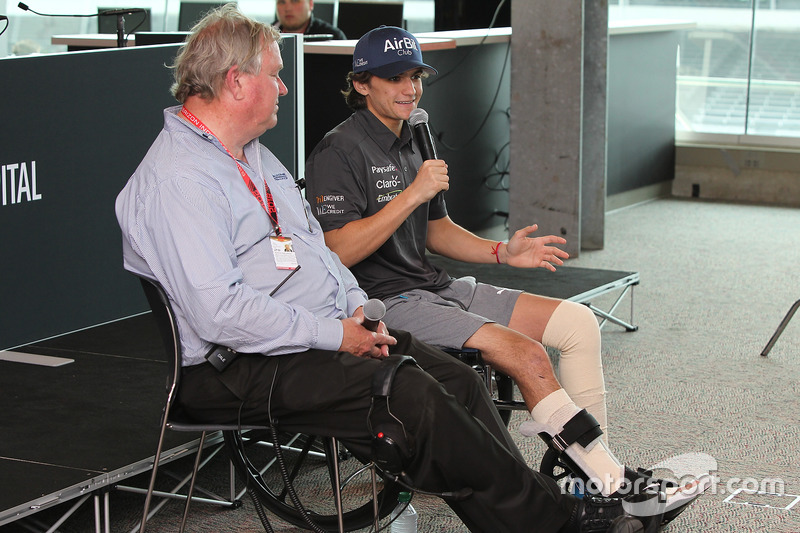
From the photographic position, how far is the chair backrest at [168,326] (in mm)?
2025

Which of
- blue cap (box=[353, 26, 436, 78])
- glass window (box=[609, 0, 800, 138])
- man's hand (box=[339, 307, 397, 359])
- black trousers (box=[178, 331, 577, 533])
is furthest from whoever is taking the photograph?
glass window (box=[609, 0, 800, 138])

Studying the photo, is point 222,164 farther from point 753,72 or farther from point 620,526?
point 753,72

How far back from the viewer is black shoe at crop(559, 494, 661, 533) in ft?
6.72

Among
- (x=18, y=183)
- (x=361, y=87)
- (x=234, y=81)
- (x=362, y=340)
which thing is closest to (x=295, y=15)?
(x=18, y=183)

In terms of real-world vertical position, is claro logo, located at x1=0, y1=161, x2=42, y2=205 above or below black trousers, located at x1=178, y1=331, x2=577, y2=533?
above

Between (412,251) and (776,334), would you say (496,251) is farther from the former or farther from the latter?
(776,334)

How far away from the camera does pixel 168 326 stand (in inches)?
80.8

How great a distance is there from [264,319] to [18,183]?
1.44m

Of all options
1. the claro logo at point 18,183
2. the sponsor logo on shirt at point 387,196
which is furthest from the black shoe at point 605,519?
the claro logo at point 18,183

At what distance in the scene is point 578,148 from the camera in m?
5.50

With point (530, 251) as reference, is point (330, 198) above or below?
above

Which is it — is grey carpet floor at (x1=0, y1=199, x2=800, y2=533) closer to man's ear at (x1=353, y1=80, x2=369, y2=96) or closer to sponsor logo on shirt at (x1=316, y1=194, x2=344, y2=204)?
sponsor logo on shirt at (x1=316, y1=194, x2=344, y2=204)

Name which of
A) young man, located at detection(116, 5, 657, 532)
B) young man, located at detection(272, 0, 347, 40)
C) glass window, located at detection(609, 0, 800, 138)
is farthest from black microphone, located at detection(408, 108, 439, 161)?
glass window, located at detection(609, 0, 800, 138)

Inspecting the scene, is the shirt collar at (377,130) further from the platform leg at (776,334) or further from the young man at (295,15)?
the young man at (295,15)
